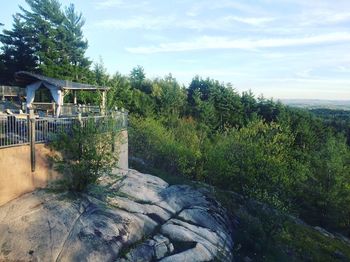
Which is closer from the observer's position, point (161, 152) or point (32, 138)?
point (32, 138)

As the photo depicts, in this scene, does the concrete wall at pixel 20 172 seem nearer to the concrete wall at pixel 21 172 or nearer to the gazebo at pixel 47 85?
the concrete wall at pixel 21 172

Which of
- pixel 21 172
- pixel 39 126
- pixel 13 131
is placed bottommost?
pixel 21 172

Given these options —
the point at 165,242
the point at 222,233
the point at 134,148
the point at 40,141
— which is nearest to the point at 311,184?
the point at 134,148

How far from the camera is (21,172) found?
13312 mm

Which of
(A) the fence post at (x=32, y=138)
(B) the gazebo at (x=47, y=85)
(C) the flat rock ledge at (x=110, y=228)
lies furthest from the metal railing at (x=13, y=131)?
(B) the gazebo at (x=47, y=85)

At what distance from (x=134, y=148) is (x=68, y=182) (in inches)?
857

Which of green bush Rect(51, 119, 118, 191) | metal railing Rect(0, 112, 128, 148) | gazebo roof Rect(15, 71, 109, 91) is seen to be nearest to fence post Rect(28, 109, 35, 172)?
metal railing Rect(0, 112, 128, 148)

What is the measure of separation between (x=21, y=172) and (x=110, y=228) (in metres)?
3.81

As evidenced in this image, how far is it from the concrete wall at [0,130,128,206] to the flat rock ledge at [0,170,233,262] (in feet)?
1.12

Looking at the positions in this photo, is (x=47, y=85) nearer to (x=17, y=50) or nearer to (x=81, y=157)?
(x=81, y=157)

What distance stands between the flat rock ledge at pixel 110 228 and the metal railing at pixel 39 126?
2069 millimetres

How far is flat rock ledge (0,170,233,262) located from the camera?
11.7 meters

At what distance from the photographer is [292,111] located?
66875mm

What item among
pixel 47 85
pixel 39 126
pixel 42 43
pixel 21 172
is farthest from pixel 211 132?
pixel 21 172
